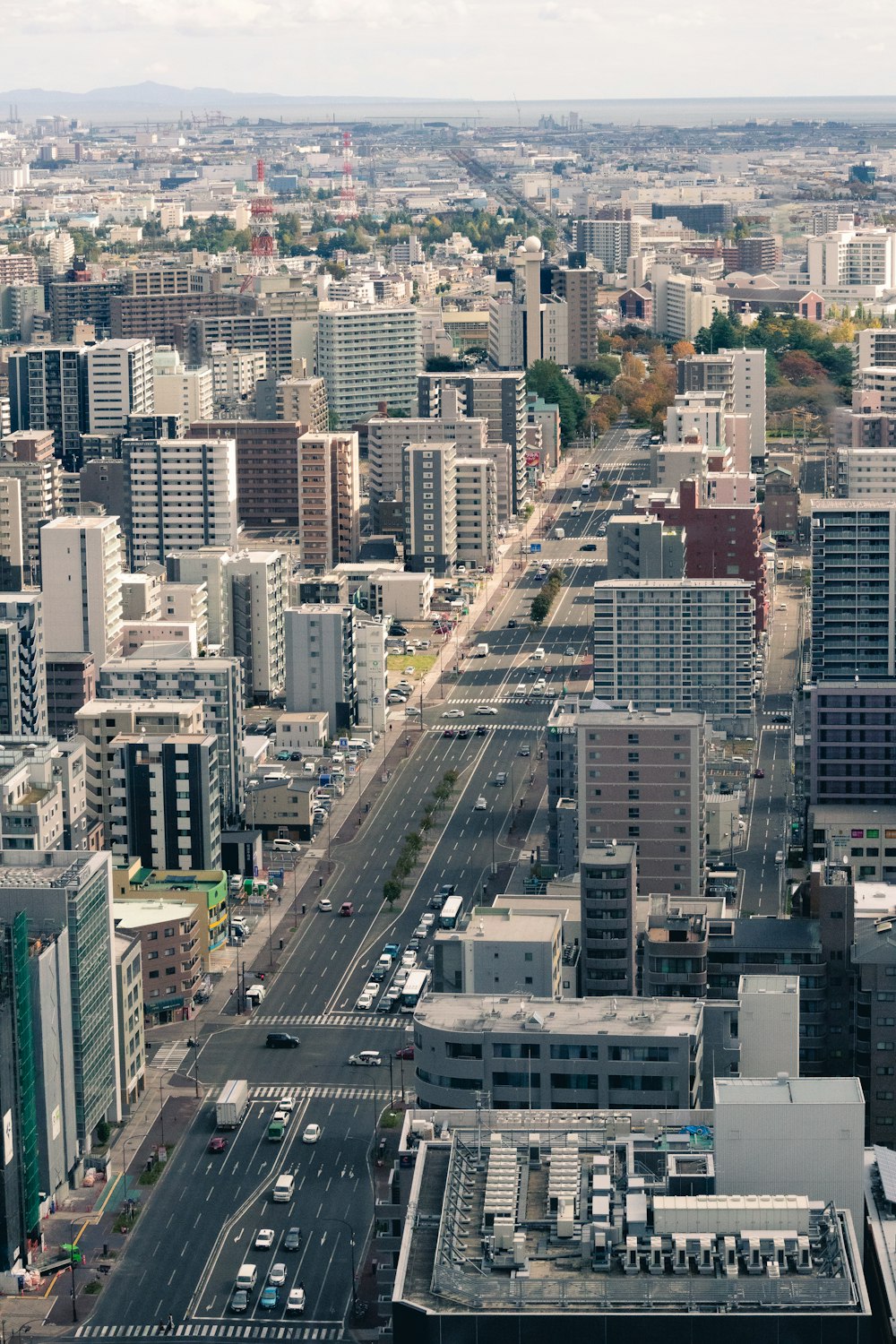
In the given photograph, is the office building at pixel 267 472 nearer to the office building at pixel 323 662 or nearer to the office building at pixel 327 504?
the office building at pixel 327 504

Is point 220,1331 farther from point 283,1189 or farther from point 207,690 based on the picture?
point 207,690

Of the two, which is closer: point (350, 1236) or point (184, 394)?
point (350, 1236)

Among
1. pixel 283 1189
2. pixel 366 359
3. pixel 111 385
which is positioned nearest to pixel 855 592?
pixel 283 1189

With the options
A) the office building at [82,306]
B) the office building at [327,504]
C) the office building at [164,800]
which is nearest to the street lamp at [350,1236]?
the office building at [164,800]

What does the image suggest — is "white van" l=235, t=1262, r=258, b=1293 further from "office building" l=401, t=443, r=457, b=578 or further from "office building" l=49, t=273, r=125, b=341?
"office building" l=49, t=273, r=125, b=341

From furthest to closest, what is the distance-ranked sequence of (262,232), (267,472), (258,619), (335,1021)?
(262,232) < (267,472) < (258,619) < (335,1021)

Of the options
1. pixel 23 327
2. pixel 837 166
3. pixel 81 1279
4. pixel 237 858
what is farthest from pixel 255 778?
pixel 837 166

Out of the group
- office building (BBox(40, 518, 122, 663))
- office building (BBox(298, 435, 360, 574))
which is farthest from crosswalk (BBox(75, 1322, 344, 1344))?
office building (BBox(298, 435, 360, 574))
